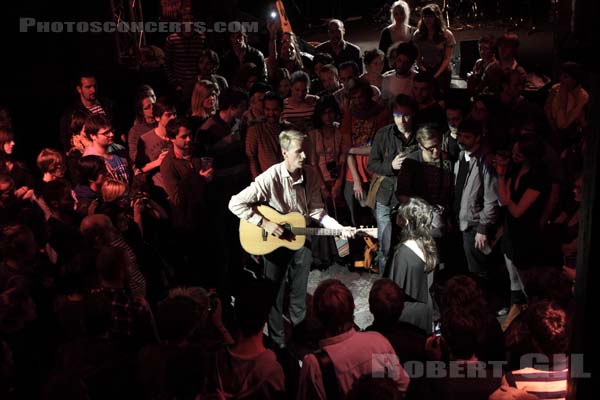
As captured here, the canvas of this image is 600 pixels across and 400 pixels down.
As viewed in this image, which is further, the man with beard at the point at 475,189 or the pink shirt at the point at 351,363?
the man with beard at the point at 475,189

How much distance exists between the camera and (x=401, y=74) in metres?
7.68

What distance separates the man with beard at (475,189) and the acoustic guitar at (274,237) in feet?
3.61

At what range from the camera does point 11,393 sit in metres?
3.36

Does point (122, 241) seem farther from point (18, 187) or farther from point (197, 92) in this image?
point (197, 92)

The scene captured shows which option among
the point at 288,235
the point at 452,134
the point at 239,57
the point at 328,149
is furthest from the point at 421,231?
the point at 239,57

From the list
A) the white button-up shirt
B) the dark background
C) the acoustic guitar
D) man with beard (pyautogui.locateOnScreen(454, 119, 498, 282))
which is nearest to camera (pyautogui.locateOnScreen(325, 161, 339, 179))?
man with beard (pyautogui.locateOnScreen(454, 119, 498, 282))

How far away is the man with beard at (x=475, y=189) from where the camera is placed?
19.2 ft

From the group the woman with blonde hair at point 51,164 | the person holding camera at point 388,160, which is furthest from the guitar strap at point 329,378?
the woman with blonde hair at point 51,164

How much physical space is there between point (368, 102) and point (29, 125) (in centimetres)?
449

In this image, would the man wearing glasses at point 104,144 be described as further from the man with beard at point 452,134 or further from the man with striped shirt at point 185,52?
the man with striped shirt at point 185,52

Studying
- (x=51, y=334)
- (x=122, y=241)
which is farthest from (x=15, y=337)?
(x=122, y=241)

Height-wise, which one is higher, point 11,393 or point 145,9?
point 145,9

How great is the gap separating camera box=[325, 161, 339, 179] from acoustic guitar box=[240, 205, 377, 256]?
6.35ft

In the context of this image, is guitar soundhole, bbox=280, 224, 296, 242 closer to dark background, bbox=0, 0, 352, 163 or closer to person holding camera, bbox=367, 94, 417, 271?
person holding camera, bbox=367, 94, 417, 271
